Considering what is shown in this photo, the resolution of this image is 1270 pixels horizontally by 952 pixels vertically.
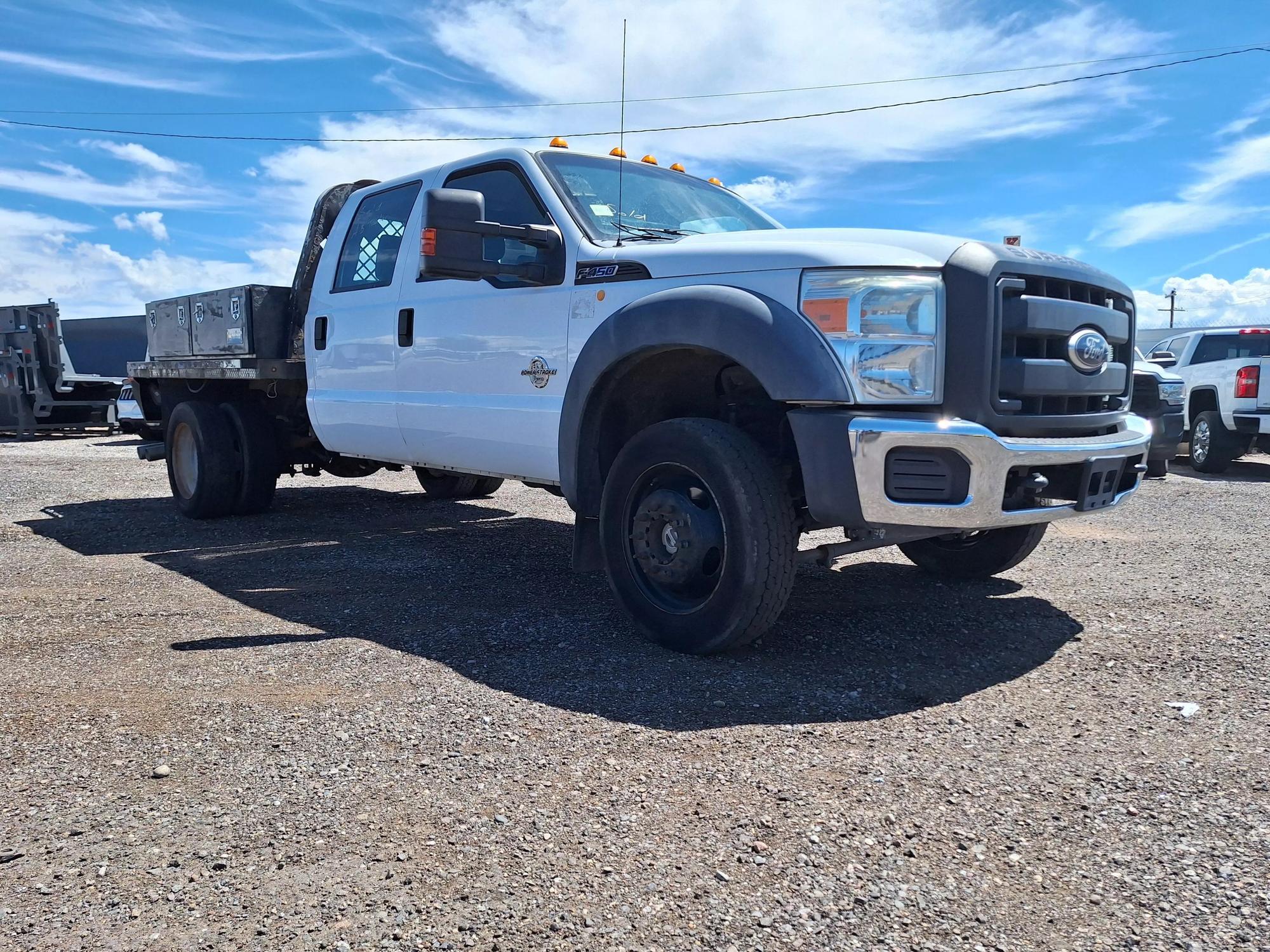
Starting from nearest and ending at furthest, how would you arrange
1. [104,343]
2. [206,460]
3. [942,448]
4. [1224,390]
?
[942,448]
[206,460]
[1224,390]
[104,343]

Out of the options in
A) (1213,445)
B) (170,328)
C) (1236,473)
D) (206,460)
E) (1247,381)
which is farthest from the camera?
(1236,473)

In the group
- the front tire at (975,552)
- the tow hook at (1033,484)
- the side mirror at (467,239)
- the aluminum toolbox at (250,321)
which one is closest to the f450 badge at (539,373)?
the side mirror at (467,239)

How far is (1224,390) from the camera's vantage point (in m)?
12.3

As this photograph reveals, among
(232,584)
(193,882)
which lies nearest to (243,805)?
(193,882)

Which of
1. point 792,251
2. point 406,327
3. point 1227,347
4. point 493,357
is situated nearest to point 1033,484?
point 792,251

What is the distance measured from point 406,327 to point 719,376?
79.1 inches

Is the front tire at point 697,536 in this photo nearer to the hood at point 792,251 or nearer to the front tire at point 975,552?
the hood at point 792,251

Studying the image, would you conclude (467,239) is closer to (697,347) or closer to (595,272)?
(595,272)

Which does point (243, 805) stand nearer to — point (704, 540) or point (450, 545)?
point (704, 540)

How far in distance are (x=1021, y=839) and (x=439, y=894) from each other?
1.37 m

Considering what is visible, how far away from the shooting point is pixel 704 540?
12.7 feet

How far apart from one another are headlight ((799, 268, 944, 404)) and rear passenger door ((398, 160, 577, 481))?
1392mm

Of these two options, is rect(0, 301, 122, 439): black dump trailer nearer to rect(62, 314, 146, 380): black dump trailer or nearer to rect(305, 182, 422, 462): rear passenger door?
rect(62, 314, 146, 380): black dump trailer

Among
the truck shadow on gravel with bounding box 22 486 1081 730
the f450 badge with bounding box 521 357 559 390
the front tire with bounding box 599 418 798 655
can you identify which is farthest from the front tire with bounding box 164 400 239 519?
the front tire with bounding box 599 418 798 655
